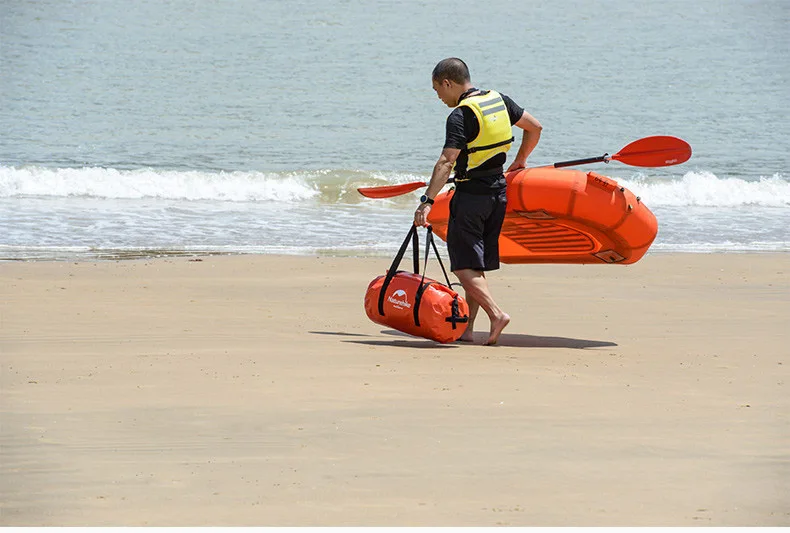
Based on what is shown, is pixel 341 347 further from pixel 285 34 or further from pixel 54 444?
pixel 285 34

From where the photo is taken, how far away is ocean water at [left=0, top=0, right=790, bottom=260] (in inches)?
526

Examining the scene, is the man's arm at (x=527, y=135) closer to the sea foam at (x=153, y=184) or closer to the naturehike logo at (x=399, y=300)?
the naturehike logo at (x=399, y=300)

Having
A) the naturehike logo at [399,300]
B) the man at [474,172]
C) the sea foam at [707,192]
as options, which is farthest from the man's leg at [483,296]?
the sea foam at [707,192]

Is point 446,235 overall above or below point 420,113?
above

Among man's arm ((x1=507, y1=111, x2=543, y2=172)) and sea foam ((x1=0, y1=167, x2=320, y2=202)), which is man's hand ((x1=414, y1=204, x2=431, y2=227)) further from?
sea foam ((x1=0, y1=167, x2=320, y2=202))

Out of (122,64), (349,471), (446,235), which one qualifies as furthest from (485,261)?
(122,64)

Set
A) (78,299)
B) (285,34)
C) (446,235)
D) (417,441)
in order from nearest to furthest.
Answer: (417,441), (446,235), (78,299), (285,34)

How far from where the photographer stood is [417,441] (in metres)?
4.06

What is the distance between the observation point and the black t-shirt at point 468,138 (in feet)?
19.4

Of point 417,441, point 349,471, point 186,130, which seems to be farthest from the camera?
point 186,130

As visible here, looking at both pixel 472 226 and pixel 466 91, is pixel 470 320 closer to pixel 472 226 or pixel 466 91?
pixel 472 226

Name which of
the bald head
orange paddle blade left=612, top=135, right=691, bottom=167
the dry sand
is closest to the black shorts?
the dry sand

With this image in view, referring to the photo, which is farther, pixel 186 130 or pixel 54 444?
pixel 186 130

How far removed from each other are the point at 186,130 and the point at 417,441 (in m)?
21.3
